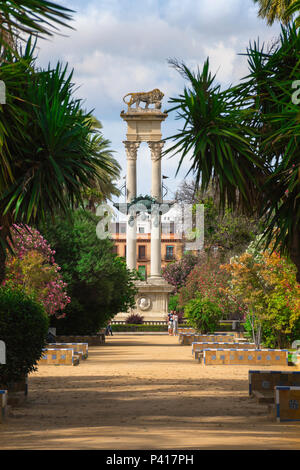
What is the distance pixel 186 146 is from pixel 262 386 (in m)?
5.47

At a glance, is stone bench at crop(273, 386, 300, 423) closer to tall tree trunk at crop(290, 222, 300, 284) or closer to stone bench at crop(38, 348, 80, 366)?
tall tree trunk at crop(290, 222, 300, 284)

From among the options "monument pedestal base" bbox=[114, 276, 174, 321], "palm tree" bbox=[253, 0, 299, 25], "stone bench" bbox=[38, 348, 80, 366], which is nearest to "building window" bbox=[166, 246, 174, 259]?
"monument pedestal base" bbox=[114, 276, 174, 321]

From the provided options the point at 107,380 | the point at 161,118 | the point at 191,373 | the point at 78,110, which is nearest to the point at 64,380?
the point at 107,380

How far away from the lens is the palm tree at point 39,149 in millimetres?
11930

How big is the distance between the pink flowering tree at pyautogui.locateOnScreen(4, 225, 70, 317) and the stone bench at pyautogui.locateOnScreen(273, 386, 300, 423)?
15622 mm

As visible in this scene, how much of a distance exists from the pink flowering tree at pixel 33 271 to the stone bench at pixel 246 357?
626cm

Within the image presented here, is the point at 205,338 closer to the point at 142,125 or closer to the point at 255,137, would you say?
the point at 255,137

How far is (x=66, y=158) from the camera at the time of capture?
12477 millimetres

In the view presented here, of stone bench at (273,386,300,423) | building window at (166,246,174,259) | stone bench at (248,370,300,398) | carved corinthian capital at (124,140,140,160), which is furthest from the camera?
building window at (166,246,174,259)


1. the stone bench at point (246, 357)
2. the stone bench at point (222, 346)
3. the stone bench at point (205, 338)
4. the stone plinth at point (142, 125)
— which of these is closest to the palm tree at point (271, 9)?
the stone bench at point (246, 357)

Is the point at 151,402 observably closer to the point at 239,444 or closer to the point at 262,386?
the point at 262,386

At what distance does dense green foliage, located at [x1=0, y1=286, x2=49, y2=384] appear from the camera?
44.4 ft

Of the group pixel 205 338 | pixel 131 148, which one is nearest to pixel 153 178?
pixel 131 148

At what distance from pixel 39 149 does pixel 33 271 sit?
53.0ft
